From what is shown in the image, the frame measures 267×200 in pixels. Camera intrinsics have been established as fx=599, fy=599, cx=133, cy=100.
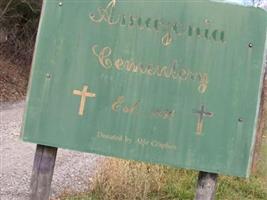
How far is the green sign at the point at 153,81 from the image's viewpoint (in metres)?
4.37

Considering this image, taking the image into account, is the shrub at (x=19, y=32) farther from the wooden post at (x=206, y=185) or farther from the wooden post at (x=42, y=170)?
the wooden post at (x=206, y=185)

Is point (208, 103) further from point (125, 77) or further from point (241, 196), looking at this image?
point (241, 196)

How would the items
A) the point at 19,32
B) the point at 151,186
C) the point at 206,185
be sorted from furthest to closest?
the point at 19,32
the point at 151,186
the point at 206,185

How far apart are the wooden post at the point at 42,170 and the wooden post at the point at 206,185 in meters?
1.14

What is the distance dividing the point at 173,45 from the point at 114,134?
783 millimetres

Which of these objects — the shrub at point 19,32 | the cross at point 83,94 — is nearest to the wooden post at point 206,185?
the cross at point 83,94

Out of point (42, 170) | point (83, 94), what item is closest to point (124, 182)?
point (42, 170)

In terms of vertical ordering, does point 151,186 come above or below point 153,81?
below

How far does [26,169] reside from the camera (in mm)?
9141

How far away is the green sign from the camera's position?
4.37 meters

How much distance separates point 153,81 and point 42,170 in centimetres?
112

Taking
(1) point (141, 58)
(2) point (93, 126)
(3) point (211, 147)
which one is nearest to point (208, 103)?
(3) point (211, 147)

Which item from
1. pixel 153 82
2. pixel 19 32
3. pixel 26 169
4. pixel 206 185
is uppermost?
pixel 19 32

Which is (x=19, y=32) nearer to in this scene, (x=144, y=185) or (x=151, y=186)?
(x=151, y=186)
